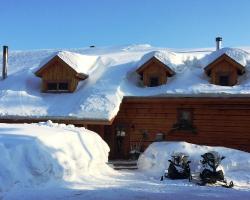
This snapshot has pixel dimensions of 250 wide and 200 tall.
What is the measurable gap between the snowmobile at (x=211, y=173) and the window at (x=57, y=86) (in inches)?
400

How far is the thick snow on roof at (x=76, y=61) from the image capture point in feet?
75.1

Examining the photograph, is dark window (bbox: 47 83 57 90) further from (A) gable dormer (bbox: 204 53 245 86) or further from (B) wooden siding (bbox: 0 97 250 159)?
(A) gable dormer (bbox: 204 53 245 86)

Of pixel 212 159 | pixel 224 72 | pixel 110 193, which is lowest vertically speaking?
pixel 110 193

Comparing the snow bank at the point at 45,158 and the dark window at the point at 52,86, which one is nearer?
the snow bank at the point at 45,158

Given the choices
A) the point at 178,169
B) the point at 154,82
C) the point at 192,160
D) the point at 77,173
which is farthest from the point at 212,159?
the point at 154,82

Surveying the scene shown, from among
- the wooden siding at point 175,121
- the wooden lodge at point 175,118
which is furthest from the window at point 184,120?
the wooden siding at point 175,121

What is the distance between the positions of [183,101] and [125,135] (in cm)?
330

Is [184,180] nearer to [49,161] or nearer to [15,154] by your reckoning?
[49,161]

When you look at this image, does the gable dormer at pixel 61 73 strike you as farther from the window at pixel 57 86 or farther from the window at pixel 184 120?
the window at pixel 184 120

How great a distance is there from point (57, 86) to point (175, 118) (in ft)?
21.1

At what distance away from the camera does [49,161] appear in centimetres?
1189

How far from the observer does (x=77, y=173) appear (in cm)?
1327

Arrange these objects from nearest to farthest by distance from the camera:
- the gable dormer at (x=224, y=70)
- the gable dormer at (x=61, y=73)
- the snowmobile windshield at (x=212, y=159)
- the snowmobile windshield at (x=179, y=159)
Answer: the snowmobile windshield at (x=212, y=159) < the snowmobile windshield at (x=179, y=159) < the gable dormer at (x=224, y=70) < the gable dormer at (x=61, y=73)

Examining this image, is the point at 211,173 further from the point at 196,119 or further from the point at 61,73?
the point at 61,73
